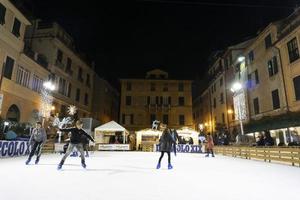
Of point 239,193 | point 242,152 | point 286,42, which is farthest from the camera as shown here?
point 286,42

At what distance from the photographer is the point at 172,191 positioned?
5.21 metres

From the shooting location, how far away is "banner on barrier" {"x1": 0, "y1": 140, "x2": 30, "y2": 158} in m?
13.4

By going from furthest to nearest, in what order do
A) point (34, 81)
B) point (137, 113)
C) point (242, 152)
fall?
1. point (137, 113)
2. point (34, 81)
3. point (242, 152)

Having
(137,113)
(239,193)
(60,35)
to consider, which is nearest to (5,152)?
(239,193)

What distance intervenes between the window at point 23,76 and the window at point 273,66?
25304mm

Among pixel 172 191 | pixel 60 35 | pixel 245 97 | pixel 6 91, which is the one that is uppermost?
pixel 60 35

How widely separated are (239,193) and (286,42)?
2051cm

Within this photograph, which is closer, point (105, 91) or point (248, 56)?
point (248, 56)

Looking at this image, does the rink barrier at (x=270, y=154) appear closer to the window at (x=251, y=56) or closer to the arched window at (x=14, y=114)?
the window at (x=251, y=56)

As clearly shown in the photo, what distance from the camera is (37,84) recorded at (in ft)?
81.6

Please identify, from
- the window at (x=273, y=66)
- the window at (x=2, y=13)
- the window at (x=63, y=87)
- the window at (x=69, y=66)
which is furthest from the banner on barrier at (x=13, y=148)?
the window at (x=273, y=66)

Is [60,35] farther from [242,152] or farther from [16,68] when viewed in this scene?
[242,152]

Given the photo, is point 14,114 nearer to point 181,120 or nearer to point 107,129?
point 107,129

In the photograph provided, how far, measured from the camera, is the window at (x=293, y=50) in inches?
780
